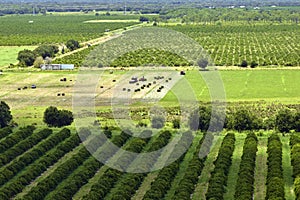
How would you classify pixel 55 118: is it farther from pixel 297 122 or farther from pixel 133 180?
pixel 297 122

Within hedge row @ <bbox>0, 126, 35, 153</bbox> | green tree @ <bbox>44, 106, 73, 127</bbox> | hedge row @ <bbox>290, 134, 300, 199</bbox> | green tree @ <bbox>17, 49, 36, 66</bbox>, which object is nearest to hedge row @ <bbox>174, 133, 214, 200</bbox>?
hedge row @ <bbox>290, 134, 300, 199</bbox>

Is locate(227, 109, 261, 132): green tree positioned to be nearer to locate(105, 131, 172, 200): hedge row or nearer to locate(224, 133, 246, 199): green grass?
locate(224, 133, 246, 199): green grass

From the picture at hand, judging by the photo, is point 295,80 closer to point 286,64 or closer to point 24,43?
point 286,64

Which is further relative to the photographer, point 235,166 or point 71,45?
point 71,45

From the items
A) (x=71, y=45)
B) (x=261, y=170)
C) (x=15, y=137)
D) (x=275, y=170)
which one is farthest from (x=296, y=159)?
(x=71, y=45)

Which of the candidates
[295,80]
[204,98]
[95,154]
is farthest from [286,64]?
[95,154]
